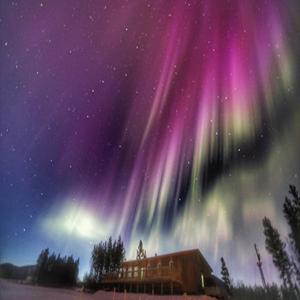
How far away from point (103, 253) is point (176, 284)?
42980 millimetres

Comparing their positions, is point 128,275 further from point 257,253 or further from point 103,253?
point 103,253

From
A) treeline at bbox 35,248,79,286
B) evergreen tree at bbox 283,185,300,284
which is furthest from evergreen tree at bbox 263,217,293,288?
treeline at bbox 35,248,79,286

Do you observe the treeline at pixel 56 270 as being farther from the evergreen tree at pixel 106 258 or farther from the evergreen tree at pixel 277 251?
the evergreen tree at pixel 277 251

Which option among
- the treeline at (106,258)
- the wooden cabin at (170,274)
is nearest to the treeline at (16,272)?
the treeline at (106,258)

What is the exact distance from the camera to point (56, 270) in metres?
67.7

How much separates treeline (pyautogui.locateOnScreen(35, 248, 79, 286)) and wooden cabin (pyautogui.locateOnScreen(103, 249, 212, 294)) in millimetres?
41009

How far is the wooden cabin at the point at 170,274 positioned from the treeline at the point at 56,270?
41.0 m

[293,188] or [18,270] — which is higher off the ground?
[293,188]

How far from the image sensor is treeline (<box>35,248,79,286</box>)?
62.0 metres

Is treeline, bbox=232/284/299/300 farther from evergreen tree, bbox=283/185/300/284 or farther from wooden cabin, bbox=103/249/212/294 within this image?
wooden cabin, bbox=103/249/212/294

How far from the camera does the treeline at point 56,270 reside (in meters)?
62.0

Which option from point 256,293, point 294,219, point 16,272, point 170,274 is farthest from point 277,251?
point 16,272

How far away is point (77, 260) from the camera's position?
232 feet

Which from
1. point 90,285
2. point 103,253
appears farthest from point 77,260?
point 90,285
